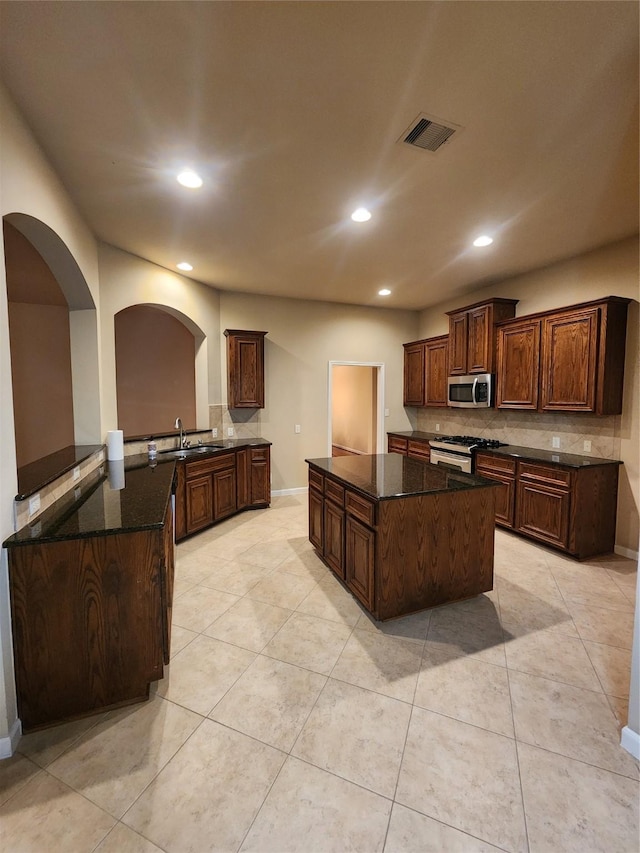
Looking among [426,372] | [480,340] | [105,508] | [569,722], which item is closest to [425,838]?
[569,722]

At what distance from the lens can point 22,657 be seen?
162 cm

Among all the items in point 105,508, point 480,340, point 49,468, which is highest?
point 480,340

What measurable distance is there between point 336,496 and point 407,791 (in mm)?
1734

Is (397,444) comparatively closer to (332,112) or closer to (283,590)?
(283,590)

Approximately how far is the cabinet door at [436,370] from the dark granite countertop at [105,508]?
3926mm

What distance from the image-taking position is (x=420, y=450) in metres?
5.38

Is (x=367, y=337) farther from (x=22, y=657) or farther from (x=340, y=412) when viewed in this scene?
(x=22, y=657)

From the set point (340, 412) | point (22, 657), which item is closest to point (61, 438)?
point (22, 657)

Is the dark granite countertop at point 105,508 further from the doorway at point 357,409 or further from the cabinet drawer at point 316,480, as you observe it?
the doorway at point 357,409

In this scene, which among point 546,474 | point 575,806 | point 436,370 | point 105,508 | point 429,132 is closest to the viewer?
point 575,806

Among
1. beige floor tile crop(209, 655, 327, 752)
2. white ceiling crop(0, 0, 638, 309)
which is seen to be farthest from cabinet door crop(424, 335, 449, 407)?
beige floor tile crop(209, 655, 327, 752)

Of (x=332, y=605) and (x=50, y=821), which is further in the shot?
(x=332, y=605)

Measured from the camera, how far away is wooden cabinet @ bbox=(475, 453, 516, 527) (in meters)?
3.82

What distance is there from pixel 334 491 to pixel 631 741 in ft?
6.59
